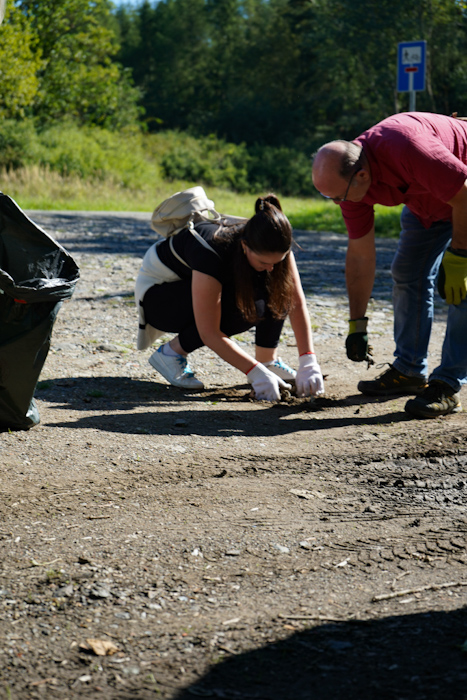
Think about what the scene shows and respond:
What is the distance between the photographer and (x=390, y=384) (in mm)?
4121

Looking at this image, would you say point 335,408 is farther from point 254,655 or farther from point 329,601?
point 254,655

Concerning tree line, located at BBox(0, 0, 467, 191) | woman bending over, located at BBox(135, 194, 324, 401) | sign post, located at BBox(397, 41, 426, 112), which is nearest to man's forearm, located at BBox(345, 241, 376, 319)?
woman bending over, located at BBox(135, 194, 324, 401)

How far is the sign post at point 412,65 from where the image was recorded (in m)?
9.63

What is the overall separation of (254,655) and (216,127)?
39.6 metres

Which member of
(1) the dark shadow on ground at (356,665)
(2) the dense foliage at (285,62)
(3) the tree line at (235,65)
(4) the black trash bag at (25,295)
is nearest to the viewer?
(1) the dark shadow on ground at (356,665)

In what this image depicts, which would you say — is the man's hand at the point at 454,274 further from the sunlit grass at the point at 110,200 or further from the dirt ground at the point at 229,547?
the sunlit grass at the point at 110,200

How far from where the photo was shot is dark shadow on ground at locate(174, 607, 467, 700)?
1604 mm

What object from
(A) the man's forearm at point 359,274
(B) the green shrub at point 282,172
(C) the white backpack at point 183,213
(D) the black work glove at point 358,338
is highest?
(C) the white backpack at point 183,213

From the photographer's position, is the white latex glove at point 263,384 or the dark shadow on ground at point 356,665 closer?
the dark shadow on ground at point 356,665

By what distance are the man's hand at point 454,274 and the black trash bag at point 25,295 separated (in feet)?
5.81

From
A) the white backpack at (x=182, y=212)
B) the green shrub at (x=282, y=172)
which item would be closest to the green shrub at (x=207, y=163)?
the green shrub at (x=282, y=172)

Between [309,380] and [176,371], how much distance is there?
0.85 m

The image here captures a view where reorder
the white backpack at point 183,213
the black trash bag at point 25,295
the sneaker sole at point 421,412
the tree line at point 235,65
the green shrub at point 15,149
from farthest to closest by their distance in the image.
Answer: the tree line at point 235,65 < the green shrub at point 15,149 < the white backpack at point 183,213 < the sneaker sole at point 421,412 < the black trash bag at point 25,295

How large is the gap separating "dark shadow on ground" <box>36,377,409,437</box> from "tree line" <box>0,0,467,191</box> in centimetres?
1970
